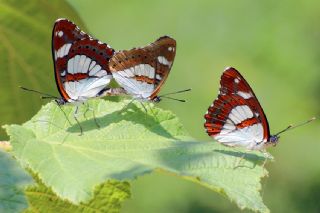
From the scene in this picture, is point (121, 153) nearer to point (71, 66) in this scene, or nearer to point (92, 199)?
point (92, 199)

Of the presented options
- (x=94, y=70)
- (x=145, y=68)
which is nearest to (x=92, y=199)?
(x=94, y=70)

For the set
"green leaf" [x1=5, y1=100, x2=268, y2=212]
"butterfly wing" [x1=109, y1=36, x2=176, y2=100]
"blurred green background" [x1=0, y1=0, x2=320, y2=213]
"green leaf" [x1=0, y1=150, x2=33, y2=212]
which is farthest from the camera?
"blurred green background" [x1=0, y1=0, x2=320, y2=213]

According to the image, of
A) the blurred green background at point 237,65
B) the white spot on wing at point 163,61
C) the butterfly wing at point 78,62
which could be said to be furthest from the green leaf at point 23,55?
the blurred green background at point 237,65

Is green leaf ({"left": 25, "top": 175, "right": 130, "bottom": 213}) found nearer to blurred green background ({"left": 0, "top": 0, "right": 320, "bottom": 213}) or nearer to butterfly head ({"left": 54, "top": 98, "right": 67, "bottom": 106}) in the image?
butterfly head ({"left": 54, "top": 98, "right": 67, "bottom": 106})

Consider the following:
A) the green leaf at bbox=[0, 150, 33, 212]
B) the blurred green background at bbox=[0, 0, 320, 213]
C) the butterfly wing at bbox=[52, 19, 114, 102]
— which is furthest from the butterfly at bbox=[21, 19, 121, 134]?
the blurred green background at bbox=[0, 0, 320, 213]

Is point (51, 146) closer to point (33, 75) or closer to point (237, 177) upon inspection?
point (237, 177)

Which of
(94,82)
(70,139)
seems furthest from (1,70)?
(70,139)

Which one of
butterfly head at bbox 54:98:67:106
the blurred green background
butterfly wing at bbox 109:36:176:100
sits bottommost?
the blurred green background

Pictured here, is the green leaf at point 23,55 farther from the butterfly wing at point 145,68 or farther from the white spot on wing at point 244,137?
the white spot on wing at point 244,137

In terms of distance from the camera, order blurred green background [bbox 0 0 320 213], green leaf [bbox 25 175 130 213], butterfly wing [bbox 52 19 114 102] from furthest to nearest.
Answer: blurred green background [bbox 0 0 320 213] < butterfly wing [bbox 52 19 114 102] < green leaf [bbox 25 175 130 213]
